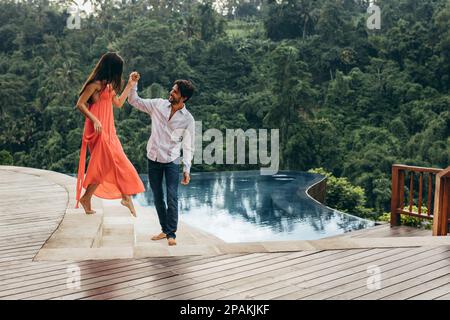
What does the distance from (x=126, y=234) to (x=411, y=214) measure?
2.53m

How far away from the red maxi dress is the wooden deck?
0.58 meters

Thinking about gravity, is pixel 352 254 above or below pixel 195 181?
above

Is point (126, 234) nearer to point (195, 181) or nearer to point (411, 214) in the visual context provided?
point (411, 214)

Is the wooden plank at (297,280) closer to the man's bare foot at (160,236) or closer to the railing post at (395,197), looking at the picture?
the man's bare foot at (160,236)

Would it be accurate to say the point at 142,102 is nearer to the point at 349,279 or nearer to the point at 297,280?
the point at 297,280

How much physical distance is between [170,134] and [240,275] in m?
0.98

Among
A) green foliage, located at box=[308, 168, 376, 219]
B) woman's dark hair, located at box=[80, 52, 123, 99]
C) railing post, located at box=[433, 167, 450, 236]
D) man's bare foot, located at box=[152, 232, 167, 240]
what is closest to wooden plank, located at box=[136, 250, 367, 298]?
man's bare foot, located at box=[152, 232, 167, 240]

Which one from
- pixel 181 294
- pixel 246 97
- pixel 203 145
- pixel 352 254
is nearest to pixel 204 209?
pixel 352 254

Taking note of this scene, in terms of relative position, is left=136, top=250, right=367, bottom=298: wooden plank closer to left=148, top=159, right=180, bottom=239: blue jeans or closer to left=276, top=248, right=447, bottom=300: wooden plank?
left=276, top=248, right=447, bottom=300: wooden plank

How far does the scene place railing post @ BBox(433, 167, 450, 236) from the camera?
4008 mm

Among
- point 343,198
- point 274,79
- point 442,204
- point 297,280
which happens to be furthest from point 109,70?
point 274,79

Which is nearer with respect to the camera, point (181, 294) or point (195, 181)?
point (181, 294)

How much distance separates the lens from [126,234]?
360cm

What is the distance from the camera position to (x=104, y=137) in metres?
3.45
